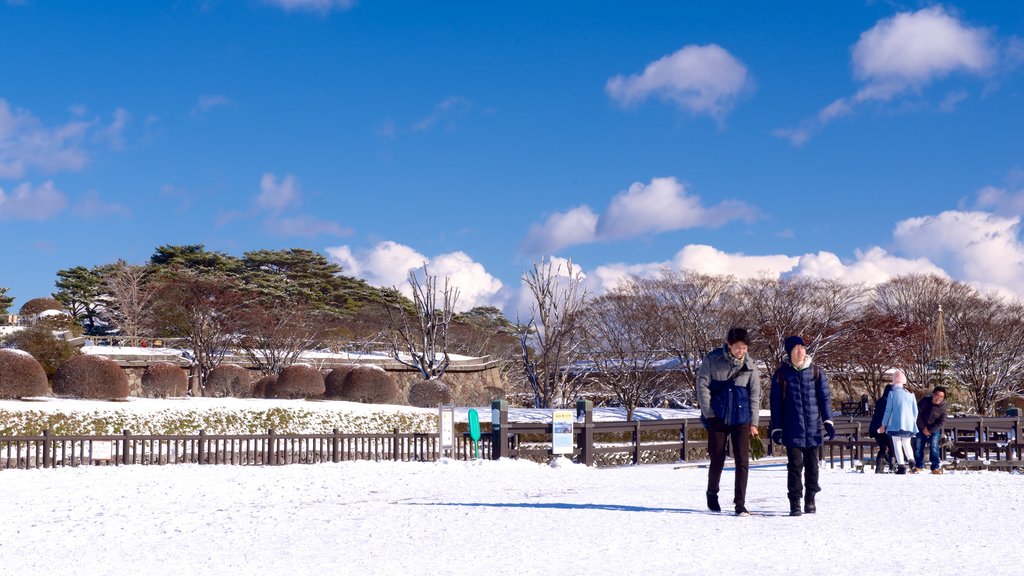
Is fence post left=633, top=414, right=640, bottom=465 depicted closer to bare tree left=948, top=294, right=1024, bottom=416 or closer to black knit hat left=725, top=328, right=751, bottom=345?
black knit hat left=725, top=328, right=751, bottom=345

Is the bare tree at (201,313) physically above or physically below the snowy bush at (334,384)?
above

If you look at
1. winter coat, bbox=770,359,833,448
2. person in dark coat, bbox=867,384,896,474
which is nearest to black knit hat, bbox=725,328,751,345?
winter coat, bbox=770,359,833,448

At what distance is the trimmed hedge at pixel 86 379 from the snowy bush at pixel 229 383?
10348 millimetres

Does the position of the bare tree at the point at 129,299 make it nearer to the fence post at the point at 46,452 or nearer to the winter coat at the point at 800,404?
the fence post at the point at 46,452

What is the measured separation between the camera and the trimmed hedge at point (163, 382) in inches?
1462

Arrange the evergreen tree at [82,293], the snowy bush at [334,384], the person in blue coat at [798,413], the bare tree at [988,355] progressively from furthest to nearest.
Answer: the evergreen tree at [82,293]
the bare tree at [988,355]
the snowy bush at [334,384]
the person in blue coat at [798,413]

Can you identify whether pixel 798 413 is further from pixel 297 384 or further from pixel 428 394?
pixel 428 394

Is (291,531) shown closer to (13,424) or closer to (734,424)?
(734,424)

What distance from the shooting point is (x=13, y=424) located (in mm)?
→ 27828

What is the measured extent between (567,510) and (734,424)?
2.03 m

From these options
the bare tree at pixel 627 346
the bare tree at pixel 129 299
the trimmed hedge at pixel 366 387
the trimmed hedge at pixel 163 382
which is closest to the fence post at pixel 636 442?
the trimmed hedge at pixel 366 387

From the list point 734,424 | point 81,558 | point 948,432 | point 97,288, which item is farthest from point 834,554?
point 97,288

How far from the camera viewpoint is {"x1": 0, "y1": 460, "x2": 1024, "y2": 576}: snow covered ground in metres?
7.19

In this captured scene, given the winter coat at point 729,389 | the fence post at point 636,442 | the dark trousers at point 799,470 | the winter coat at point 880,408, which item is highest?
the winter coat at point 729,389
